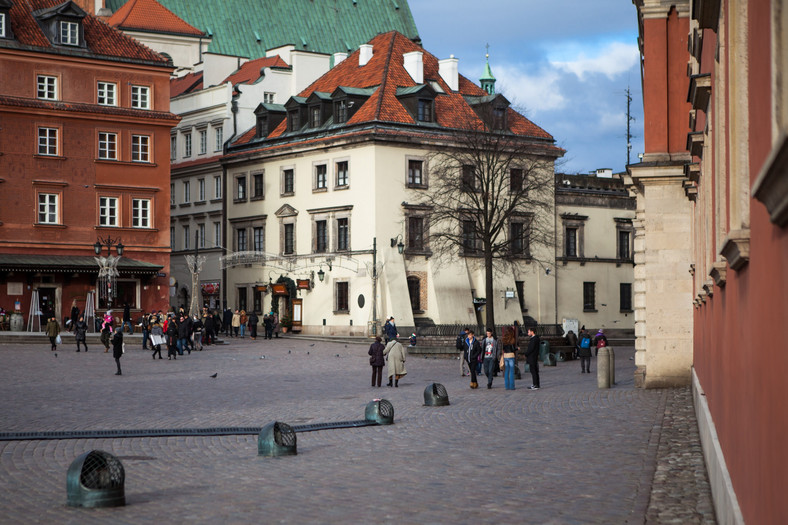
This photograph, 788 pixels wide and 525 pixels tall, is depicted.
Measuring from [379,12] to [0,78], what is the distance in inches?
1669

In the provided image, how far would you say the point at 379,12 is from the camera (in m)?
98.1

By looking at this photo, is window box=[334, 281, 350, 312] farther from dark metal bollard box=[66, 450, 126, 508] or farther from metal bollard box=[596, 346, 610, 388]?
dark metal bollard box=[66, 450, 126, 508]

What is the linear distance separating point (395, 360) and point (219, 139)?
1843 inches

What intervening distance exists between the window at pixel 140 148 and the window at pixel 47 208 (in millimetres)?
4989

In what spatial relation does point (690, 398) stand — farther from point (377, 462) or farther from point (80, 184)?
point (80, 184)

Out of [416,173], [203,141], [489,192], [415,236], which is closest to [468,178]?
[489,192]

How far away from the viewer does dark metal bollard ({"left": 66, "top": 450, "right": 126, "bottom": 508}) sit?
12.2m

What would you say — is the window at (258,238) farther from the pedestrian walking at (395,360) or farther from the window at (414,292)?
the pedestrian walking at (395,360)

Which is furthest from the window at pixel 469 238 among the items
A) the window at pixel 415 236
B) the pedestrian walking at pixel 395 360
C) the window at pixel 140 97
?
the pedestrian walking at pixel 395 360

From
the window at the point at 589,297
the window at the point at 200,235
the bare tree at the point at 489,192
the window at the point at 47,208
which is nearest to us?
the bare tree at the point at 489,192

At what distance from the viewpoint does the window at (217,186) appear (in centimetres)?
7762

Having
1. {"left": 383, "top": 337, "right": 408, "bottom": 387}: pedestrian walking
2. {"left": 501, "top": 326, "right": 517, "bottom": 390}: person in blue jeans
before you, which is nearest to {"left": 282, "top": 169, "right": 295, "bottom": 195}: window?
{"left": 383, "top": 337, "right": 408, "bottom": 387}: pedestrian walking

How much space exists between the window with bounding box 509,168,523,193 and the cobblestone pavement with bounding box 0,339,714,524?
3104 centimetres

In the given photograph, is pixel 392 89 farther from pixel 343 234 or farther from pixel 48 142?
pixel 48 142
